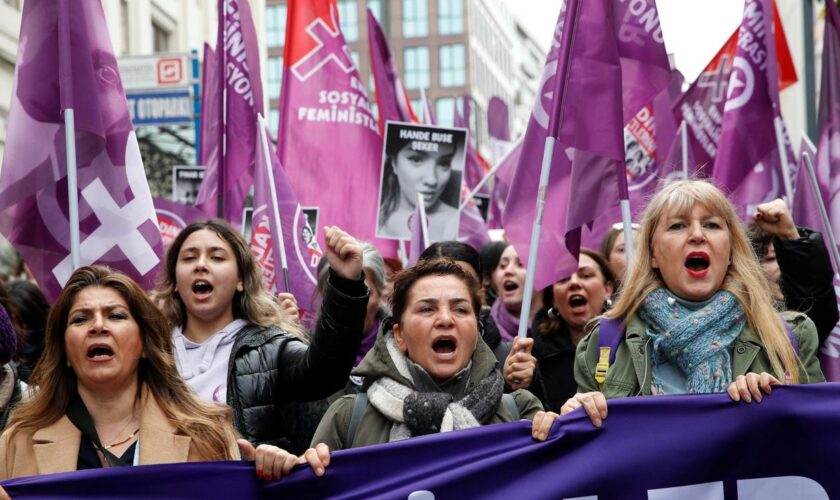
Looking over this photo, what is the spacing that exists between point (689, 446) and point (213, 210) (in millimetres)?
5988

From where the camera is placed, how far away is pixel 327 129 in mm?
9203

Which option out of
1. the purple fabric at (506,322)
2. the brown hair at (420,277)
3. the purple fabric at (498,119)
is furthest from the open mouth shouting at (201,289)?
the purple fabric at (498,119)

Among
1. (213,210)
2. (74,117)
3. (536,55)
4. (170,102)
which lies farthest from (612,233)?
(536,55)

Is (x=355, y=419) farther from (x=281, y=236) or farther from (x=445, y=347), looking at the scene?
(x=281, y=236)

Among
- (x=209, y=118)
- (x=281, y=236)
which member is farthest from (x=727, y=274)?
(x=209, y=118)

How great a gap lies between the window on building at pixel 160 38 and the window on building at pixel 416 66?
55392 mm

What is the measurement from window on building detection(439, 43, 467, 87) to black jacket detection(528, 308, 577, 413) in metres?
80.7

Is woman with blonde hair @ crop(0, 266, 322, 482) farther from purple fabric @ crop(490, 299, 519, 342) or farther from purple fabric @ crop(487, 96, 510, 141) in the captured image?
purple fabric @ crop(487, 96, 510, 141)

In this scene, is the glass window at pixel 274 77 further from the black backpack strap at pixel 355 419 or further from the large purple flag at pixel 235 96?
the black backpack strap at pixel 355 419

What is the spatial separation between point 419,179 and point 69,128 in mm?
3940

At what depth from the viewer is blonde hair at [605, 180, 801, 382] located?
3.94 m

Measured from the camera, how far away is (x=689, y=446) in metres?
3.81

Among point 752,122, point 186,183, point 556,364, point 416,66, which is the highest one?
point 416,66

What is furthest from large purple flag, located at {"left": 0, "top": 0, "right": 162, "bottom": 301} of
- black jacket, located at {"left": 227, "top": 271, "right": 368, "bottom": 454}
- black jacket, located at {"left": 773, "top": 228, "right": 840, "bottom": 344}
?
black jacket, located at {"left": 773, "top": 228, "right": 840, "bottom": 344}
